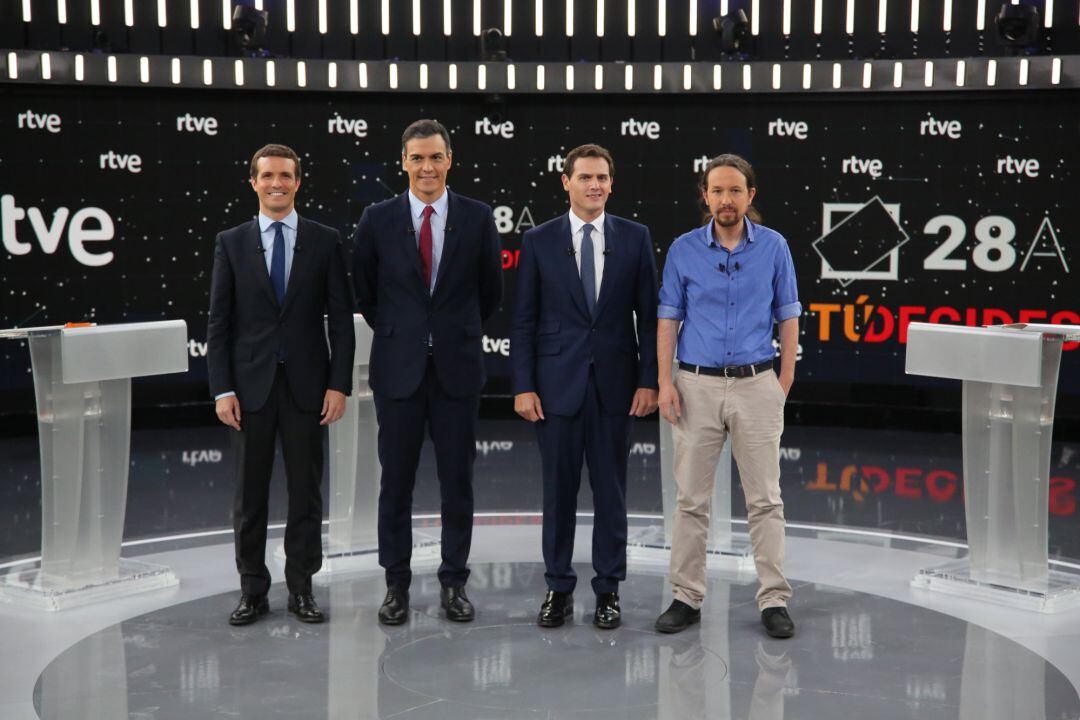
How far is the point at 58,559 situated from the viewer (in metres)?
4.46

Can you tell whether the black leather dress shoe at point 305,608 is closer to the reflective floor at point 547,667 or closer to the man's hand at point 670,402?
the reflective floor at point 547,667

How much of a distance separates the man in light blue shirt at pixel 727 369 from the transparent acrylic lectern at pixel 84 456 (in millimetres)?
1980

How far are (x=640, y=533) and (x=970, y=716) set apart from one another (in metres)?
2.13

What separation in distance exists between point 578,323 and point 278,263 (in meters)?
1.04

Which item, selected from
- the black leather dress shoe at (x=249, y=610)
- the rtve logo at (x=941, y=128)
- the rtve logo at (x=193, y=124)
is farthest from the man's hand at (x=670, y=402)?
the rtve logo at (x=193, y=124)

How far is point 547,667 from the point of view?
3.69 metres

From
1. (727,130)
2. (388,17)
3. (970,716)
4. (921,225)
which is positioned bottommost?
(970,716)

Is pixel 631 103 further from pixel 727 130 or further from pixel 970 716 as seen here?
pixel 970 716

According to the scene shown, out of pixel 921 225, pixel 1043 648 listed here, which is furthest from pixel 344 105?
pixel 1043 648

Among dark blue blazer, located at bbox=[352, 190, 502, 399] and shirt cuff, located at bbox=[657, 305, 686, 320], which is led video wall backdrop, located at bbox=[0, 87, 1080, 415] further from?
shirt cuff, located at bbox=[657, 305, 686, 320]

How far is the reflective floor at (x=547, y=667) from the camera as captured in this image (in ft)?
11.0

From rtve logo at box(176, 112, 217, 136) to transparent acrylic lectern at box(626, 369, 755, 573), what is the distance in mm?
4590

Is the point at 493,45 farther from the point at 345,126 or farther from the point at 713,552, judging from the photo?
the point at 713,552

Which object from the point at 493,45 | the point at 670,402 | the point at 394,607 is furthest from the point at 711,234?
the point at 493,45
